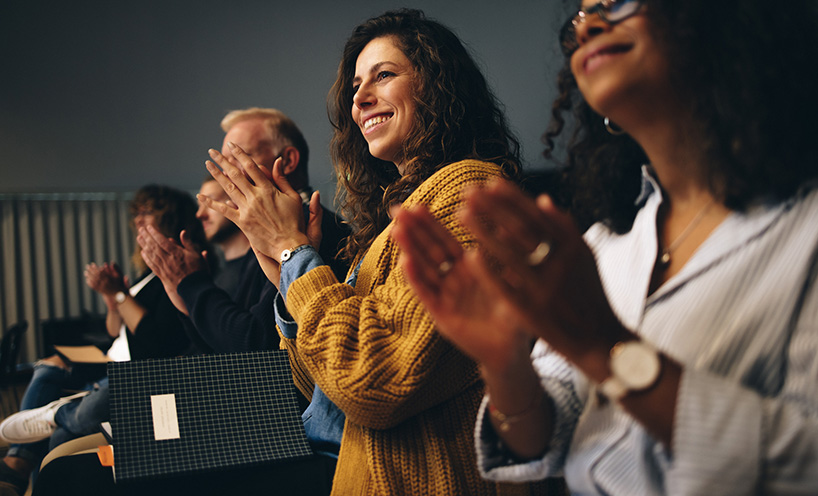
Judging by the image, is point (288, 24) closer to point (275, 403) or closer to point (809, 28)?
point (275, 403)

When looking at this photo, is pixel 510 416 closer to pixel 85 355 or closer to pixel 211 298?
pixel 211 298

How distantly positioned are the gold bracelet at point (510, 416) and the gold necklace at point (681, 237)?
0.22 metres

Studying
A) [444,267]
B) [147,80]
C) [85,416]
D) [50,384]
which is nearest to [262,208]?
[444,267]

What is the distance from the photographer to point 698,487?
0.53 m

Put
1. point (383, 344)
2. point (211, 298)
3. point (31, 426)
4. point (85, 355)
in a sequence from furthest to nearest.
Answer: point (85, 355) < point (31, 426) < point (211, 298) < point (383, 344)

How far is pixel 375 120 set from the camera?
1387 mm

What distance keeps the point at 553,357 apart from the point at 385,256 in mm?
390

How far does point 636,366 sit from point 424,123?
0.88 metres

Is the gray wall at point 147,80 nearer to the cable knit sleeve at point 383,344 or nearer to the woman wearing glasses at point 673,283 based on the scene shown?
the cable knit sleeve at point 383,344

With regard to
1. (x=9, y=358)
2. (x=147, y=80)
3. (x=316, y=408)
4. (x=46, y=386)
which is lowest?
(x=9, y=358)

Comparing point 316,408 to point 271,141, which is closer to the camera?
point 316,408

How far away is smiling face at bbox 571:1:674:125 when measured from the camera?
634 mm

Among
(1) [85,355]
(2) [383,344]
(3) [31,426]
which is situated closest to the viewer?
(2) [383,344]

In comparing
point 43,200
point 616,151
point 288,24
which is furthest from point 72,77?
point 616,151
